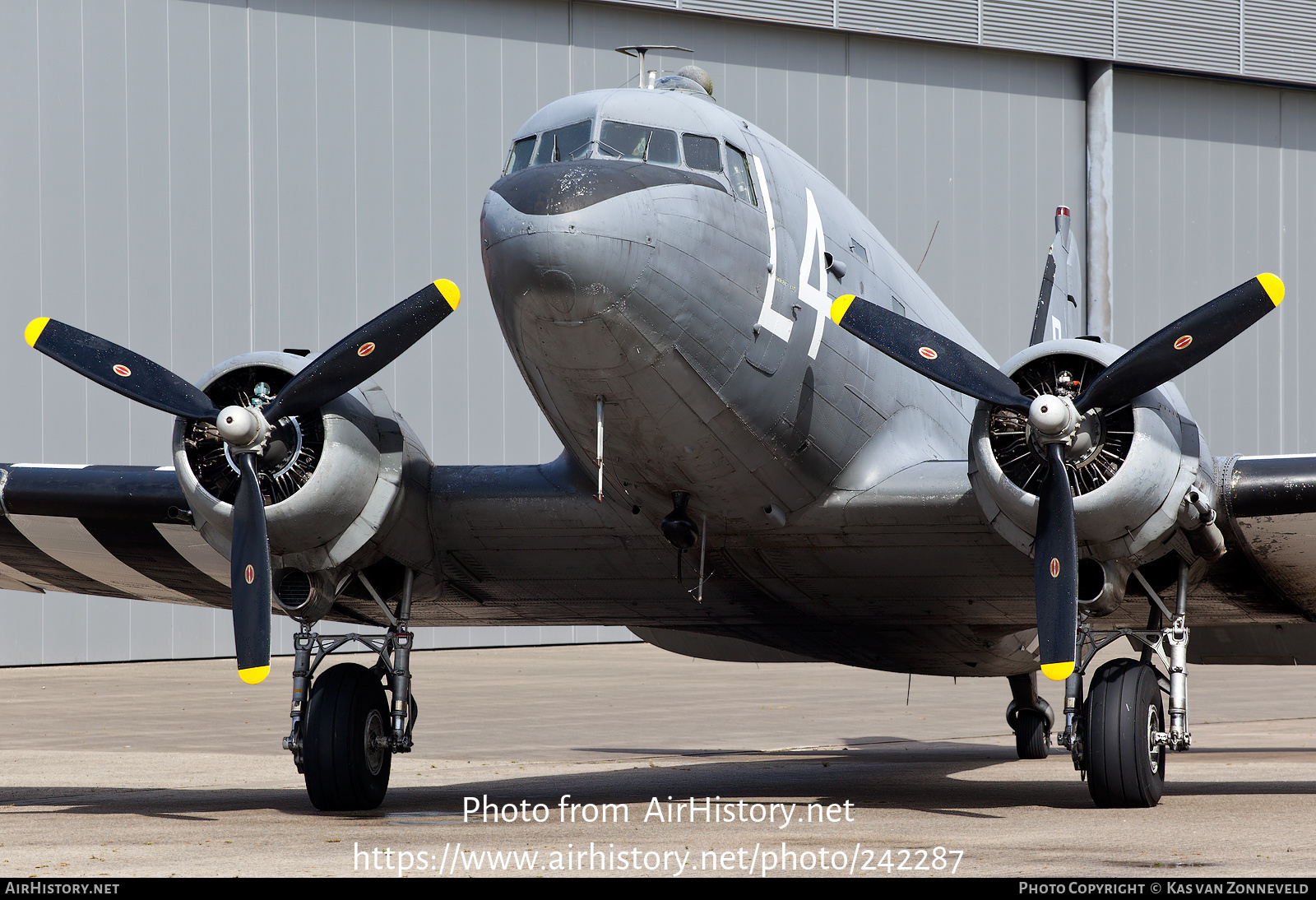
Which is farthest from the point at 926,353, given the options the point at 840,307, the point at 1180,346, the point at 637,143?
the point at 637,143

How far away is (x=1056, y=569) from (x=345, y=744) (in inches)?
204

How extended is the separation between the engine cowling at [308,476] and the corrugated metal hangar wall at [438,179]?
1800 centimetres

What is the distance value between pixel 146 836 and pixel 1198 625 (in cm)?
840

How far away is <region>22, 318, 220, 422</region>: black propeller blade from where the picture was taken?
10.2 meters

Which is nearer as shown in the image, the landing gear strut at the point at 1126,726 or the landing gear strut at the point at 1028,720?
the landing gear strut at the point at 1126,726

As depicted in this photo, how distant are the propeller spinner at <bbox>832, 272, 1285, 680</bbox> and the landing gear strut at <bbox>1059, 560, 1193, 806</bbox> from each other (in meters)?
0.47

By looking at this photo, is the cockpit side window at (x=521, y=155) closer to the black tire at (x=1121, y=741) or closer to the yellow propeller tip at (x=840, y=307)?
the yellow propeller tip at (x=840, y=307)

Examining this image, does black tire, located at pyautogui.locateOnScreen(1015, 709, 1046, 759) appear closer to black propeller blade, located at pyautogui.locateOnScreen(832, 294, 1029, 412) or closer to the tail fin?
the tail fin

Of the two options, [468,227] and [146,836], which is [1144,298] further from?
[146,836]

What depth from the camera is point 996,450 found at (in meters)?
9.85

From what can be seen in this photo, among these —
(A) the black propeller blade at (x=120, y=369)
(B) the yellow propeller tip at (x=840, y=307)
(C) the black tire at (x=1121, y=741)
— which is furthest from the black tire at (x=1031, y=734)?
(A) the black propeller blade at (x=120, y=369)

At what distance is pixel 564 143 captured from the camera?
9.11m

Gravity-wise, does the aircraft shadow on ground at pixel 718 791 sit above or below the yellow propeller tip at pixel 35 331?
below

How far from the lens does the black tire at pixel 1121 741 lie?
31.7 feet
